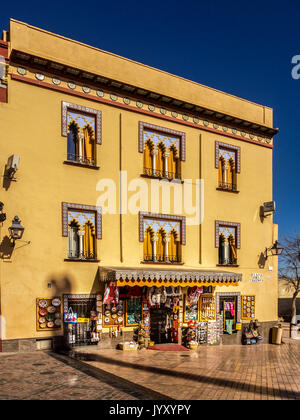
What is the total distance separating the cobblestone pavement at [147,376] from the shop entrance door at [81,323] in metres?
0.33

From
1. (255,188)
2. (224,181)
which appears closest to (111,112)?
(224,181)

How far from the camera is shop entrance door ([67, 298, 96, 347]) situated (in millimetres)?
13711

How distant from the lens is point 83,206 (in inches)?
560

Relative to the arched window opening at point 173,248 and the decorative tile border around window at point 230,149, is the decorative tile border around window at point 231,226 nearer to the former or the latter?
the arched window opening at point 173,248

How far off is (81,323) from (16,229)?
3.95 metres

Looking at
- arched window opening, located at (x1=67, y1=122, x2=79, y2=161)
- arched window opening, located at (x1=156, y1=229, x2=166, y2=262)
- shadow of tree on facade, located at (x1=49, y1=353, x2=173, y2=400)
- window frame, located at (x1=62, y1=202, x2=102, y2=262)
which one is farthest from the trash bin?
arched window opening, located at (x1=67, y1=122, x2=79, y2=161)

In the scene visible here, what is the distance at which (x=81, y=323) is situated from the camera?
1393cm

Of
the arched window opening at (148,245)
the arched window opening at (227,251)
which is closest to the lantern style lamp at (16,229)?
the arched window opening at (148,245)

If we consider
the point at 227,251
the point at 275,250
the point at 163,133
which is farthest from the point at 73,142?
the point at 275,250

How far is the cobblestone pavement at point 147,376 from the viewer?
28.0 feet

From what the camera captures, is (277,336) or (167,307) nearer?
(167,307)

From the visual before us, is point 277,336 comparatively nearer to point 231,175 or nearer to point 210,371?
point 231,175

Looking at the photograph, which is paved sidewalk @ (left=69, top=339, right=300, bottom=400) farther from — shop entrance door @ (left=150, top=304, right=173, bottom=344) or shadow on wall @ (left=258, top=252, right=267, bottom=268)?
shadow on wall @ (left=258, top=252, right=267, bottom=268)
